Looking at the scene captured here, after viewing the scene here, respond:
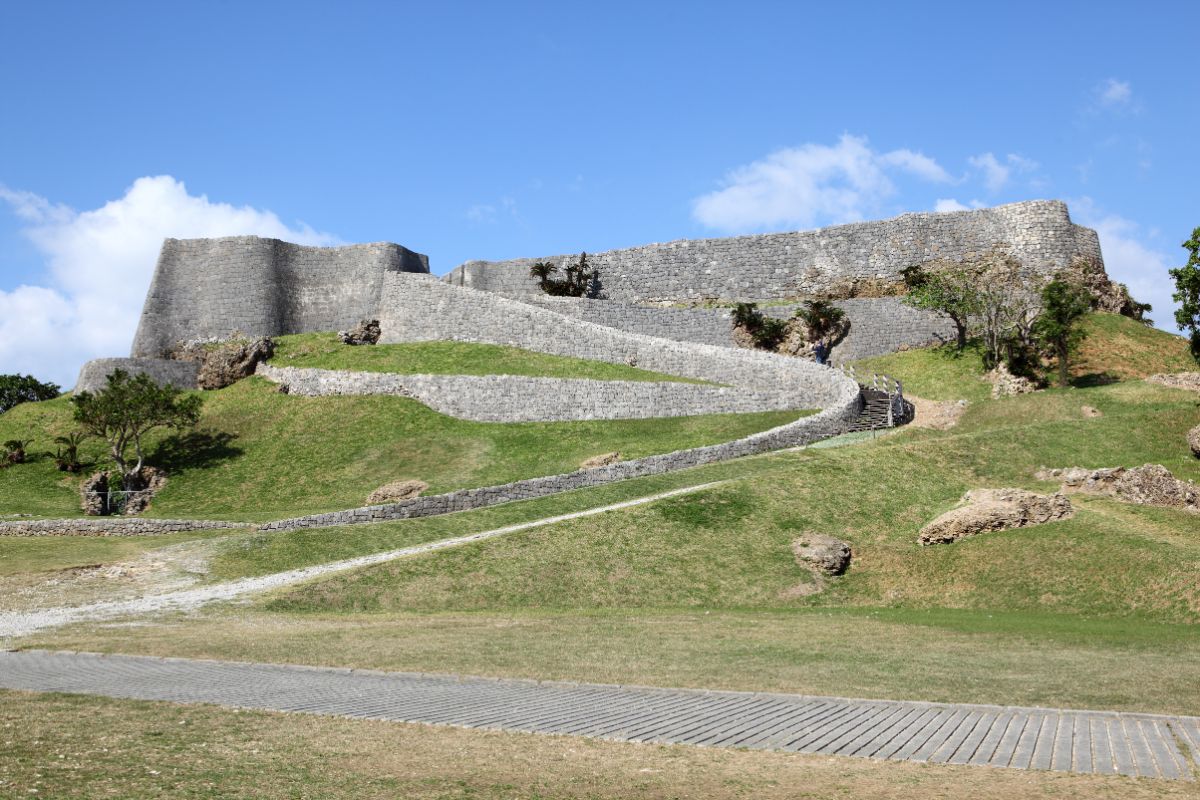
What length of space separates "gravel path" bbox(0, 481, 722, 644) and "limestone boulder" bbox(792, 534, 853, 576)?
4.53 meters

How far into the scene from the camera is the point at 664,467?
35312 millimetres

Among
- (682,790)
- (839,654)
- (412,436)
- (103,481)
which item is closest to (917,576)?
(839,654)

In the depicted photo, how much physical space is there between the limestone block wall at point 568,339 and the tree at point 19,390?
2391 centimetres

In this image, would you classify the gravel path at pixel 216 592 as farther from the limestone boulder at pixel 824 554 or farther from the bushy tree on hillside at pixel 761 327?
the bushy tree on hillside at pixel 761 327

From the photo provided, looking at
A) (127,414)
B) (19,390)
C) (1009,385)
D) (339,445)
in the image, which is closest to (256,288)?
(19,390)

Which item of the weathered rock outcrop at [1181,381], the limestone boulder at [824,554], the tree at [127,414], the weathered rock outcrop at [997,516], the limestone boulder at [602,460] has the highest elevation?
the weathered rock outcrop at [1181,381]

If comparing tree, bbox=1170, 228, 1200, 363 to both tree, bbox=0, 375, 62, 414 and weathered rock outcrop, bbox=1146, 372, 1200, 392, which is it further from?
tree, bbox=0, 375, 62, 414

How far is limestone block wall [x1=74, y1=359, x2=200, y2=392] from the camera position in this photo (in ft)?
186

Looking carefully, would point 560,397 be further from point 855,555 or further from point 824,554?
point 824,554

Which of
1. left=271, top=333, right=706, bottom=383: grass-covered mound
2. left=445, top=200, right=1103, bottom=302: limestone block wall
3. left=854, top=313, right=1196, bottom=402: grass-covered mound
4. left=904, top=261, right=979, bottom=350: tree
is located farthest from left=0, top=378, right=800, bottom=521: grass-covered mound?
left=445, top=200, right=1103, bottom=302: limestone block wall

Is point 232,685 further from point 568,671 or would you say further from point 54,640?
point 54,640

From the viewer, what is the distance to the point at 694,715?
11.3 metres

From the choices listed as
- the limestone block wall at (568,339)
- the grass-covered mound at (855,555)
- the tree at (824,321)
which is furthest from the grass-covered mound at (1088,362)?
the grass-covered mound at (855,555)

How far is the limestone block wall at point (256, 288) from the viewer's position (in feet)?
214
